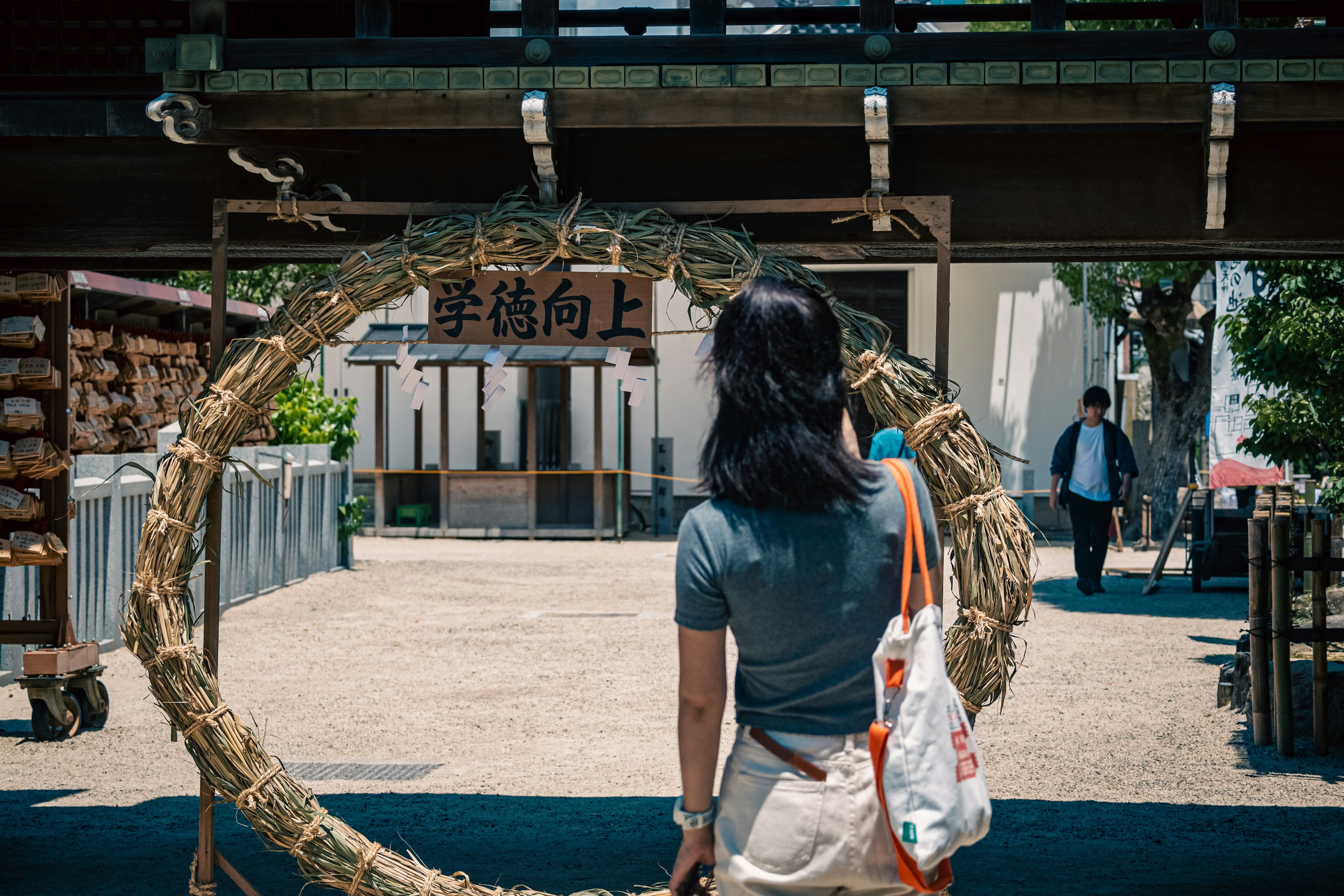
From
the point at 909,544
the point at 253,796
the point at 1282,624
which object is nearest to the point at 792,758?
the point at 909,544

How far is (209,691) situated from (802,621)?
2258 mm

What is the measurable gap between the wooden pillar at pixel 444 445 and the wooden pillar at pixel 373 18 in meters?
13.5

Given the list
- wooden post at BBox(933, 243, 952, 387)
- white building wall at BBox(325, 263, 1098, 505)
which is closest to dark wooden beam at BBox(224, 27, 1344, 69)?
wooden post at BBox(933, 243, 952, 387)

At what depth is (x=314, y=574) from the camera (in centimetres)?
1356

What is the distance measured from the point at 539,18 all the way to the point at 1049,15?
151cm

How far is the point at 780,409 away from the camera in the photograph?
2379mm

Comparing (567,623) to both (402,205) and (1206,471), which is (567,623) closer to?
(402,205)

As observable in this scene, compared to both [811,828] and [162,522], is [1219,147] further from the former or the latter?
[162,522]

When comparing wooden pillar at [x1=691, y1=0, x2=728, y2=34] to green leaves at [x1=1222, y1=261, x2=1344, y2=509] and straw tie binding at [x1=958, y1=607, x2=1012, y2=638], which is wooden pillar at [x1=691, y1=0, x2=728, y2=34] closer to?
straw tie binding at [x1=958, y1=607, x2=1012, y2=638]

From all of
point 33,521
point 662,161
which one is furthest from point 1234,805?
point 33,521

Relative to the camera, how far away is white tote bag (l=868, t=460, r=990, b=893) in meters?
2.29

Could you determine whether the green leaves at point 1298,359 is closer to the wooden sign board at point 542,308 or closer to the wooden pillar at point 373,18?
the wooden sign board at point 542,308

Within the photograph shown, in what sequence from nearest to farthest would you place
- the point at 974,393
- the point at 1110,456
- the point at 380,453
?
the point at 1110,456 → the point at 380,453 → the point at 974,393

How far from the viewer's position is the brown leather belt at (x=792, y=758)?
2359 mm
